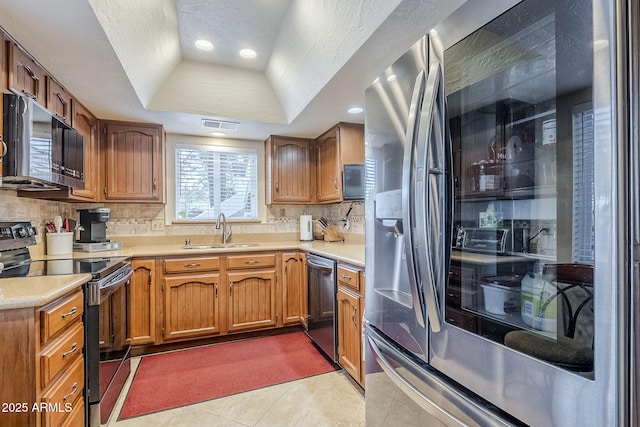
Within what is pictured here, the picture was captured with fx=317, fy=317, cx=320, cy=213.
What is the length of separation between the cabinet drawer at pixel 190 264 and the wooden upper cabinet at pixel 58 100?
1.34 meters

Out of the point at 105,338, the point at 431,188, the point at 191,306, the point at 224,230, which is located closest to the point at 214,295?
the point at 191,306

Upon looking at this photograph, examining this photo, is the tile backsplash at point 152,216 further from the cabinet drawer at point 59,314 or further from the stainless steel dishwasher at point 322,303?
the cabinet drawer at point 59,314

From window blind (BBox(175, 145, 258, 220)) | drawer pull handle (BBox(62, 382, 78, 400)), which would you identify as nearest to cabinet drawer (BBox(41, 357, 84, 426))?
drawer pull handle (BBox(62, 382, 78, 400))

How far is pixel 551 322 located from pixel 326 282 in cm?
194

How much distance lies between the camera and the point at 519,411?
70 cm

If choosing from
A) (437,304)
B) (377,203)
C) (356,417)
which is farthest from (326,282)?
(437,304)

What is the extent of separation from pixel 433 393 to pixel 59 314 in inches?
60.0

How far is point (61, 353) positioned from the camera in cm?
138

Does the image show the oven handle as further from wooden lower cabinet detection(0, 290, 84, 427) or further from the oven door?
wooden lower cabinet detection(0, 290, 84, 427)

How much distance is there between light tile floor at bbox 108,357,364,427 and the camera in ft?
6.02

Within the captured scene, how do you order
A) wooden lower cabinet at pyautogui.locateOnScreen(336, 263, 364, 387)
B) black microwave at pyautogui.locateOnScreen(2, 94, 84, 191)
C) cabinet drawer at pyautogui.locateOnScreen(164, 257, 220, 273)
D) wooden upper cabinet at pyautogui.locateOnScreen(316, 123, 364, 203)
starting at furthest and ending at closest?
1. wooden upper cabinet at pyautogui.locateOnScreen(316, 123, 364, 203)
2. cabinet drawer at pyautogui.locateOnScreen(164, 257, 220, 273)
3. wooden lower cabinet at pyautogui.locateOnScreen(336, 263, 364, 387)
4. black microwave at pyautogui.locateOnScreen(2, 94, 84, 191)

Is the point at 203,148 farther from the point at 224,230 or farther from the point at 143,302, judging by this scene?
the point at 143,302

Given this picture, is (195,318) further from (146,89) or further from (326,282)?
(146,89)

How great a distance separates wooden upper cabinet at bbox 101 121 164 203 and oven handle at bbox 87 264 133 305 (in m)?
1.09
